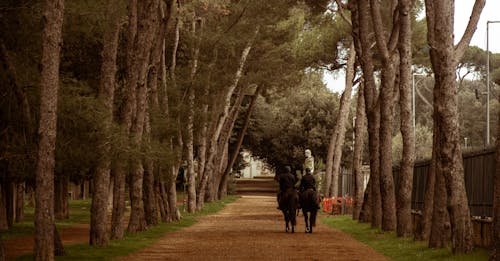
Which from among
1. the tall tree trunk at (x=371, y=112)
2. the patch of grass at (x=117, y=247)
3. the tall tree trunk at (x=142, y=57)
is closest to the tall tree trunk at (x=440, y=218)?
the patch of grass at (x=117, y=247)

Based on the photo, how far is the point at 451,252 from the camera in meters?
22.8

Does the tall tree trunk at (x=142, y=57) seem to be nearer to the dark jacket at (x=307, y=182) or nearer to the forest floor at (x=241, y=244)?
the forest floor at (x=241, y=244)

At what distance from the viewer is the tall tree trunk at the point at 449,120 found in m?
22.4

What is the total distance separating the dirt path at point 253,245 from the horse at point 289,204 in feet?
1.28

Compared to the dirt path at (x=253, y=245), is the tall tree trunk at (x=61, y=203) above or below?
above

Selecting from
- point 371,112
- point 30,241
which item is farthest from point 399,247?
point 371,112

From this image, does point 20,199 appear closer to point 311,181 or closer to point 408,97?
point 311,181

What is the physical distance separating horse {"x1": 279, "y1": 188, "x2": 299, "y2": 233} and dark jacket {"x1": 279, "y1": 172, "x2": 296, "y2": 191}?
5.2 inches

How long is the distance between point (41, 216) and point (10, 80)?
3665 mm

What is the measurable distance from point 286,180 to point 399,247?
800cm

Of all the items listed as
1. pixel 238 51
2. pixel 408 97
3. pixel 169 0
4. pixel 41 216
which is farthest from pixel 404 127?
pixel 238 51

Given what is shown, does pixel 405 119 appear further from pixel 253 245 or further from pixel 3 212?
pixel 3 212

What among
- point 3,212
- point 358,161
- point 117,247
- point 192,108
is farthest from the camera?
point 358,161

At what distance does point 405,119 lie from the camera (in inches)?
1168
